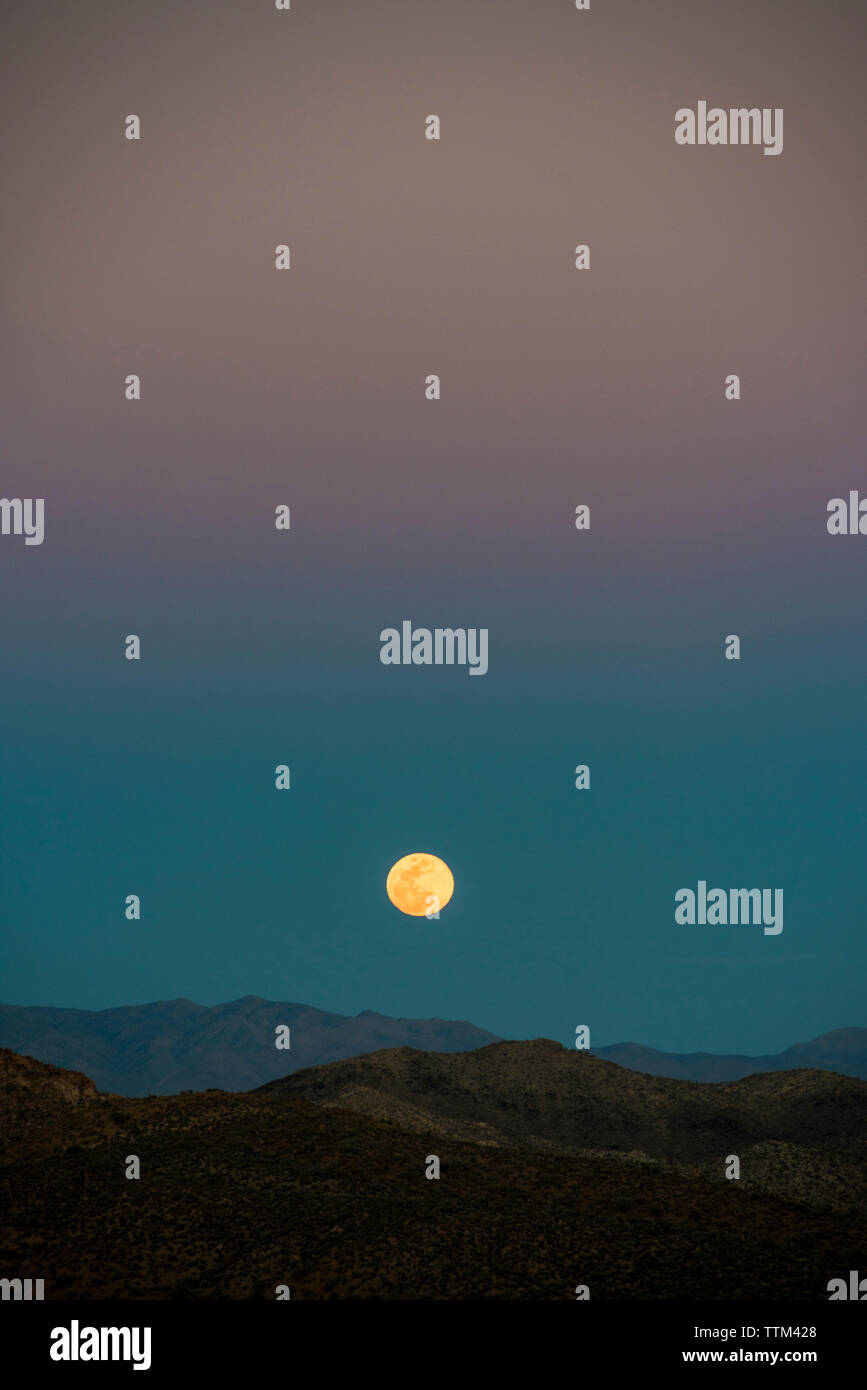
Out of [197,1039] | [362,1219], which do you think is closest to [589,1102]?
[362,1219]

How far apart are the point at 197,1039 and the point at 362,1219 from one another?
306 ft

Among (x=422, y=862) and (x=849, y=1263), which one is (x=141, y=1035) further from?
(x=849, y=1263)

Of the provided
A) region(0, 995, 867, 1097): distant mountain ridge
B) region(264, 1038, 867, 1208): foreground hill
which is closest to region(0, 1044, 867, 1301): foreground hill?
region(264, 1038, 867, 1208): foreground hill

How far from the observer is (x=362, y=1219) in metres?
36.3

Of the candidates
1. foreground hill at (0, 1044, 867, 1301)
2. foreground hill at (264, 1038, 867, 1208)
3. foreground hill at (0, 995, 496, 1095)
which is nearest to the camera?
foreground hill at (0, 1044, 867, 1301)

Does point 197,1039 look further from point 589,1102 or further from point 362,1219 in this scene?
point 362,1219

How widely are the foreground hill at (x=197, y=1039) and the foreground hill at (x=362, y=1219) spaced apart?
74.1 m

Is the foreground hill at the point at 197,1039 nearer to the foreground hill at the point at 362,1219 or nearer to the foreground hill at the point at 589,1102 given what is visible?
the foreground hill at the point at 589,1102

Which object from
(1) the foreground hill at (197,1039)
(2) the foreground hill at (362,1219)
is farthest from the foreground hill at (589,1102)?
(1) the foreground hill at (197,1039)

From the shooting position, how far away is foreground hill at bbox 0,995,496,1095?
383 feet

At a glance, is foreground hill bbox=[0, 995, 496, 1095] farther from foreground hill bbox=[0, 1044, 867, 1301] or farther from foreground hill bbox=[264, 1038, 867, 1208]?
foreground hill bbox=[0, 1044, 867, 1301]

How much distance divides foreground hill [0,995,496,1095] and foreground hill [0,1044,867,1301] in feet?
243

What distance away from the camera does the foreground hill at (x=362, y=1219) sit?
3244 centimetres
